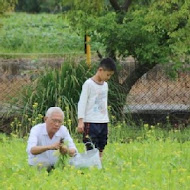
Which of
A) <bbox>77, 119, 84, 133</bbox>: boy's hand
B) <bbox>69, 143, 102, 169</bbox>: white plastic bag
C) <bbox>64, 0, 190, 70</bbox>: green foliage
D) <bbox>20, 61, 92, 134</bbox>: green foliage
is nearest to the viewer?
<bbox>69, 143, 102, 169</bbox>: white plastic bag

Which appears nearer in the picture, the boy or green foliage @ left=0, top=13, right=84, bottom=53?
the boy

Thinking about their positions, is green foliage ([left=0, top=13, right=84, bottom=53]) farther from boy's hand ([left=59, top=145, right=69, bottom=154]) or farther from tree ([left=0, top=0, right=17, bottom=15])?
boy's hand ([left=59, top=145, right=69, bottom=154])

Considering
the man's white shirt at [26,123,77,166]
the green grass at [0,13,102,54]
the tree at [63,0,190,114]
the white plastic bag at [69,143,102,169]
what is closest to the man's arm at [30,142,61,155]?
the man's white shirt at [26,123,77,166]

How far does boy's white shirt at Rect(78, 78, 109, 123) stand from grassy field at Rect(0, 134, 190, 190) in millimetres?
546

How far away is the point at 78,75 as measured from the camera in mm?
15422

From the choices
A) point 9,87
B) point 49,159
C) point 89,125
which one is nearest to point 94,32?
point 9,87

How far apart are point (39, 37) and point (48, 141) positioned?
1840 cm

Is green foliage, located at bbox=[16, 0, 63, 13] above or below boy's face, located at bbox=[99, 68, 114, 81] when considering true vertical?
above

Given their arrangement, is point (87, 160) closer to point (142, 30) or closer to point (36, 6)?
point (142, 30)

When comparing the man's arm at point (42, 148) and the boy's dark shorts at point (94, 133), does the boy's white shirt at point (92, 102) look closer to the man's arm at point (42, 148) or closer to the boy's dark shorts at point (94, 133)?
the boy's dark shorts at point (94, 133)

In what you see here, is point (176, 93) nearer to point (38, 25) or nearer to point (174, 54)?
point (174, 54)

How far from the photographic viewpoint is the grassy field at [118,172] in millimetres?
8094

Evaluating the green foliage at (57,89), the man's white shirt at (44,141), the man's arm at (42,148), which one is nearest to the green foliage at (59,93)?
the green foliage at (57,89)

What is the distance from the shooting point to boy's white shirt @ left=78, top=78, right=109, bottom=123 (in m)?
10.2
